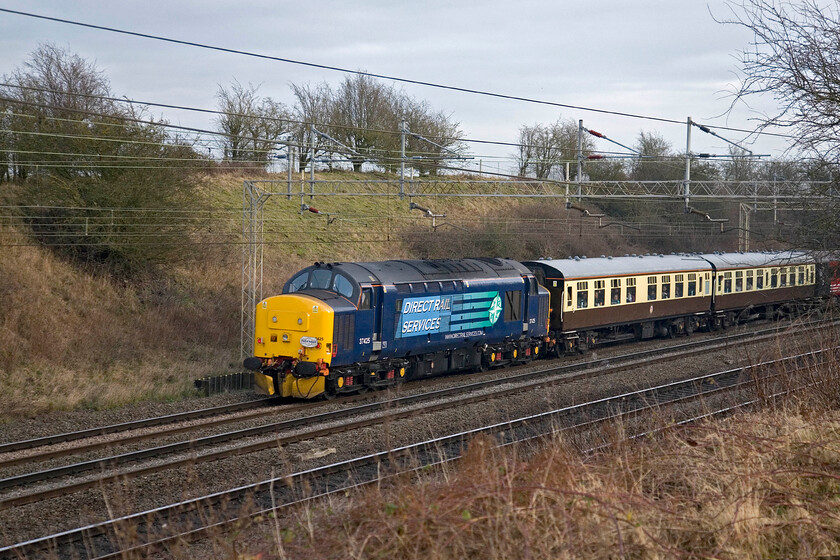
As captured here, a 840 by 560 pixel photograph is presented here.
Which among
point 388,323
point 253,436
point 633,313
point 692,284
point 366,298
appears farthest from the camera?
point 692,284

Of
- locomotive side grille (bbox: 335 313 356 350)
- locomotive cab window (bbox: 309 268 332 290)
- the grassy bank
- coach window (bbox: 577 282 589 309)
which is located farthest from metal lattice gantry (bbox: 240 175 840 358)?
locomotive side grille (bbox: 335 313 356 350)

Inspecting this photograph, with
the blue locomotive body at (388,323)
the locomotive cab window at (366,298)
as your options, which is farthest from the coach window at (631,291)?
the locomotive cab window at (366,298)

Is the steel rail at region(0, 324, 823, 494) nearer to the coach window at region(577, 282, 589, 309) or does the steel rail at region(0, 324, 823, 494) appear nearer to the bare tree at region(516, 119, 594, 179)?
the coach window at region(577, 282, 589, 309)

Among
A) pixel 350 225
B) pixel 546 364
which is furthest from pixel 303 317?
pixel 350 225

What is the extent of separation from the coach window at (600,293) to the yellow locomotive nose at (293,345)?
11.3 meters

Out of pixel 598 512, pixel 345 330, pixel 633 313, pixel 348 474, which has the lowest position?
pixel 348 474

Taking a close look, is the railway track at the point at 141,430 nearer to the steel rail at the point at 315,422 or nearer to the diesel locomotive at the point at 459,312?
the steel rail at the point at 315,422

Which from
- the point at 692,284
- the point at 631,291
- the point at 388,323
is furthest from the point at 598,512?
the point at 692,284

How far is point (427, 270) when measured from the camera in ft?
64.1

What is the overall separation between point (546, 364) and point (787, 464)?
1534 centimetres

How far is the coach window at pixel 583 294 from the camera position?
24.3 metres

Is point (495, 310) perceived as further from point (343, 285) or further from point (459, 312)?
point (343, 285)

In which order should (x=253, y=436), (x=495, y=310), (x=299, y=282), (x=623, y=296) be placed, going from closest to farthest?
(x=253, y=436)
(x=299, y=282)
(x=495, y=310)
(x=623, y=296)

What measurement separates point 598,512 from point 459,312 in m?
13.8
